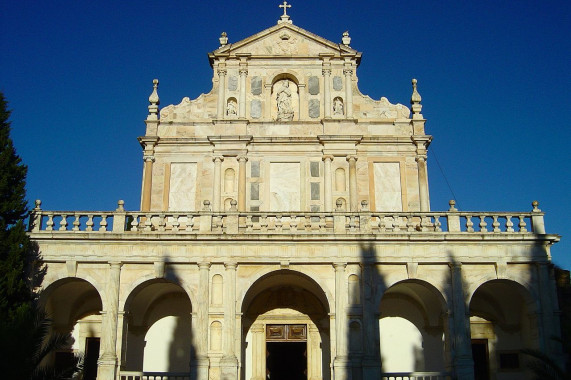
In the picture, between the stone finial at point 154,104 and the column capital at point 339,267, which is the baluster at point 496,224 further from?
the stone finial at point 154,104

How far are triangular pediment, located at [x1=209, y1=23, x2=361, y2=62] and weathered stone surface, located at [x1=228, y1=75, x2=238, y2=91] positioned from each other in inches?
40.5

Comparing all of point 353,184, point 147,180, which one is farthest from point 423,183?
point 147,180

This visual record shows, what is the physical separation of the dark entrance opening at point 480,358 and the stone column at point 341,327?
695 centimetres

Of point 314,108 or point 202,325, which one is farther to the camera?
point 314,108

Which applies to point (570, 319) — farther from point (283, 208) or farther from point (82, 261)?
point (82, 261)

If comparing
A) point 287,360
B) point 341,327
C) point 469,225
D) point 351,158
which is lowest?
point 287,360

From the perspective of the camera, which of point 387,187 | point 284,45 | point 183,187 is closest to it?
point 387,187

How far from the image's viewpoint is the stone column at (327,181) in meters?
26.1

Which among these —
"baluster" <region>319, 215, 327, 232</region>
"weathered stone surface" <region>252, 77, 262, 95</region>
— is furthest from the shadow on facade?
"weathered stone surface" <region>252, 77, 262, 95</region>

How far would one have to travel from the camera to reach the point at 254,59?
28.5m

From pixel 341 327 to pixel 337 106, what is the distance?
33.9 feet

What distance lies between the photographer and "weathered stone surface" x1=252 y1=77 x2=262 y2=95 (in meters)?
28.1

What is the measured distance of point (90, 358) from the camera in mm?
25516

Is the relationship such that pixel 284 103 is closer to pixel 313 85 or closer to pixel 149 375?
pixel 313 85
